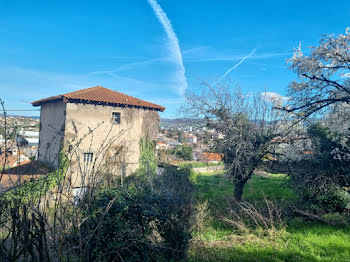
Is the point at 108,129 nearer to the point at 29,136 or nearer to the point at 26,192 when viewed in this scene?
the point at 29,136

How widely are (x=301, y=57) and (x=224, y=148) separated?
493cm

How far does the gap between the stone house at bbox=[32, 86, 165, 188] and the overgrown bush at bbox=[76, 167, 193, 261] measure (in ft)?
34.3

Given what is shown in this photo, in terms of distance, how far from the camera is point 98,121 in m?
16.4

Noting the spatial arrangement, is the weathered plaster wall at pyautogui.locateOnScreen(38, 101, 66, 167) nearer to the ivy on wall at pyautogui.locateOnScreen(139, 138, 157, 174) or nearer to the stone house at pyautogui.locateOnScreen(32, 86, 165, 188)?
the stone house at pyautogui.locateOnScreen(32, 86, 165, 188)

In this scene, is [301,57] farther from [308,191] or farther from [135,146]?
[135,146]

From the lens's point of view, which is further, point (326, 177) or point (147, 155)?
point (147, 155)

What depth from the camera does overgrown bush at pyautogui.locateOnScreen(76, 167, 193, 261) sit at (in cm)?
394

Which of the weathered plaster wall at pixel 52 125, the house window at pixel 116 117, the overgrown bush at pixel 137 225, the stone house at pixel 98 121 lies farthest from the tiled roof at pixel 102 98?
the overgrown bush at pixel 137 225

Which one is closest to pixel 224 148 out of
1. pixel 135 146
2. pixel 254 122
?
pixel 254 122

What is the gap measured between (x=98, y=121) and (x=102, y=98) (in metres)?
1.73

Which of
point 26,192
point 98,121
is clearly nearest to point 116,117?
point 98,121

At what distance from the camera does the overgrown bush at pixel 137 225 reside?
394 centimetres

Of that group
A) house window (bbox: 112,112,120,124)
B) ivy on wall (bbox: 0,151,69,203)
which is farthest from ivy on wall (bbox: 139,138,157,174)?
ivy on wall (bbox: 0,151,69,203)

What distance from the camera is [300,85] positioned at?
879cm
